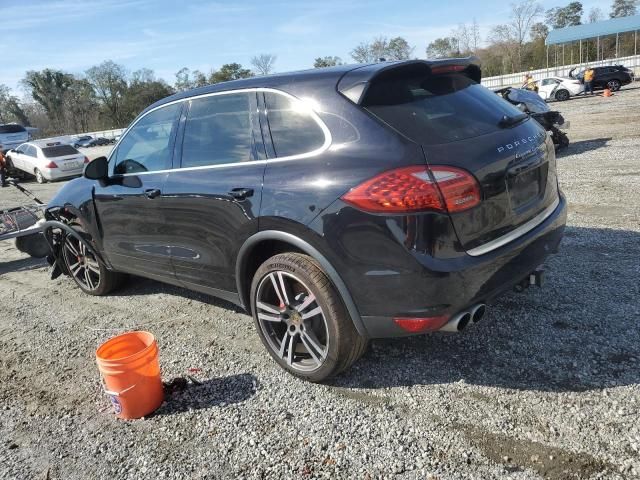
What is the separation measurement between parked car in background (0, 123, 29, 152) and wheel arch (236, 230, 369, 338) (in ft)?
93.4

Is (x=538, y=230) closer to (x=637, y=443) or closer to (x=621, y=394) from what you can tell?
(x=621, y=394)

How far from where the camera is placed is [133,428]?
118 inches

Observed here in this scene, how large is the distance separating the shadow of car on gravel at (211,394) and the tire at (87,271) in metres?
2.22

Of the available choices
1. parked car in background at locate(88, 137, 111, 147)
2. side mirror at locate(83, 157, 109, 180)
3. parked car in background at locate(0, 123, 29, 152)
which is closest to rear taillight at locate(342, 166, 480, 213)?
side mirror at locate(83, 157, 109, 180)

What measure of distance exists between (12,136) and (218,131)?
29301 millimetres

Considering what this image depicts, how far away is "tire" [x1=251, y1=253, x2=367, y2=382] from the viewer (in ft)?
9.57

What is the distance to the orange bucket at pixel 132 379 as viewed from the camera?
9.55ft

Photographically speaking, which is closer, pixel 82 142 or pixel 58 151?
pixel 58 151

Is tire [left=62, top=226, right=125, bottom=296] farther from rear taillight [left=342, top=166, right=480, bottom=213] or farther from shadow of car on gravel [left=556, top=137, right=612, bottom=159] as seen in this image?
shadow of car on gravel [left=556, top=137, right=612, bottom=159]

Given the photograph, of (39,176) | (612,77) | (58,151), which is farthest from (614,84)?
(39,176)

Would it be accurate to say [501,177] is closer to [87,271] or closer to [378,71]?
[378,71]

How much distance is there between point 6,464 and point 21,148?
70.1ft

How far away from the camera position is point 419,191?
253 centimetres

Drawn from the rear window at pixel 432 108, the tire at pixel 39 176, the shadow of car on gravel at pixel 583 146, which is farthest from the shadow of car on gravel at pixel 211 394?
the tire at pixel 39 176
